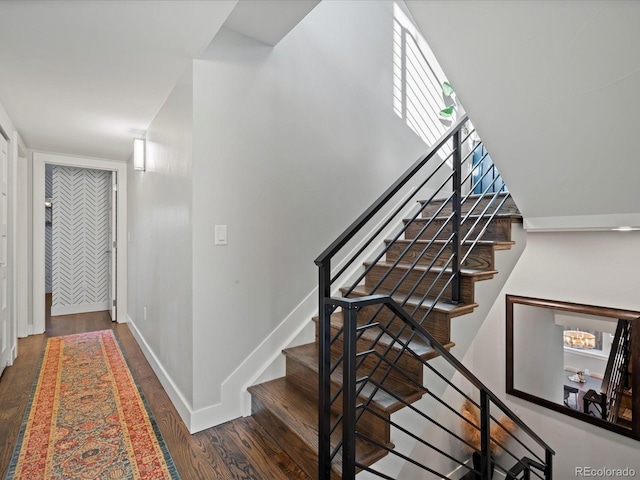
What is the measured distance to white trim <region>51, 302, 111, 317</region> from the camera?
5086mm

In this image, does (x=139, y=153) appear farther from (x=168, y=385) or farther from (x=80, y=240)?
(x=80, y=240)

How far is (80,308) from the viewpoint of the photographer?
5254 millimetres

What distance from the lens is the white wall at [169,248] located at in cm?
216

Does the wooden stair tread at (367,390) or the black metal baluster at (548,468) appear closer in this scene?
the wooden stair tread at (367,390)

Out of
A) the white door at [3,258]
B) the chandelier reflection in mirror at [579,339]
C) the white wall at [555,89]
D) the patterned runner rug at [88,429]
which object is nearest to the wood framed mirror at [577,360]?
the chandelier reflection in mirror at [579,339]

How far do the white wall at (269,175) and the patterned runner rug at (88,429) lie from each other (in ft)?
1.21

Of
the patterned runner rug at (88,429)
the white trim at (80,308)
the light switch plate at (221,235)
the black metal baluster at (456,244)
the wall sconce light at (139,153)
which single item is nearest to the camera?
the patterned runner rug at (88,429)

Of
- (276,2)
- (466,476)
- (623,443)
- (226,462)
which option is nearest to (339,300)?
(226,462)

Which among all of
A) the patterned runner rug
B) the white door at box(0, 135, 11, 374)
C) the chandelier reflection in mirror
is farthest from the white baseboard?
the chandelier reflection in mirror

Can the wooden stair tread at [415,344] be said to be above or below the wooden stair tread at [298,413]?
above

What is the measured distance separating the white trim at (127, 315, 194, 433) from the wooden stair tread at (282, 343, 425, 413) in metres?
0.68

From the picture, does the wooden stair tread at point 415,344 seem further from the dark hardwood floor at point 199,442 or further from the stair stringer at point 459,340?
the dark hardwood floor at point 199,442

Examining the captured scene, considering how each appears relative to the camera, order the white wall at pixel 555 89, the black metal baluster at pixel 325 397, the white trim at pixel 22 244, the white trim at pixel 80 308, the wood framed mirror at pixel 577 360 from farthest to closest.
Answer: the white trim at pixel 80 308 < the white trim at pixel 22 244 < the wood framed mirror at pixel 577 360 < the black metal baluster at pixel 325 397 < the white wall at pixel 555 89

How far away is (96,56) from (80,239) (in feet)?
13.6
